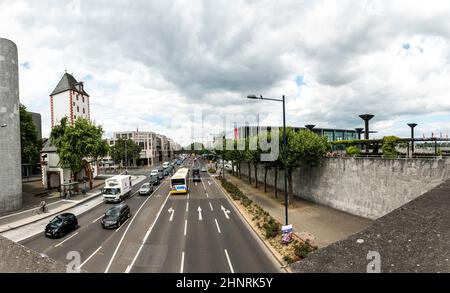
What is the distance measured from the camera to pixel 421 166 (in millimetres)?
18547

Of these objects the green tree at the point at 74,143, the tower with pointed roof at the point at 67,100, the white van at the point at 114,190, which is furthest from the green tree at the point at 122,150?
the white van at the point at 114,190

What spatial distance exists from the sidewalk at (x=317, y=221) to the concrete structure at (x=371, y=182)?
134 cm

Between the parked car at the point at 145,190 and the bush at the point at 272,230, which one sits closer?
the bush at the point at 272,230

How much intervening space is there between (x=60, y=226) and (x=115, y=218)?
3.93 m

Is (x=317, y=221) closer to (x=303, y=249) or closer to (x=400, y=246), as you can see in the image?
(x=303, y=249)

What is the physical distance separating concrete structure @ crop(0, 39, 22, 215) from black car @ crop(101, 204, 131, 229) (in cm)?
1506

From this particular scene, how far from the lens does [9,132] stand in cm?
2783

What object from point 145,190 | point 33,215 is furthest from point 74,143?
point 33,215

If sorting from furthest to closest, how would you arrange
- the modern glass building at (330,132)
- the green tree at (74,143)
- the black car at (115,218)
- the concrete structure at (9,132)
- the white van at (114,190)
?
the modern glass building at (330,132), the green tree at (74,143), the white van at (114,190), the concrete structure at (9,132), the black car at (115,218)

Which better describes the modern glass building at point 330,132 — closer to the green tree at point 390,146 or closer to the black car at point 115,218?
the green tree at point 390,146

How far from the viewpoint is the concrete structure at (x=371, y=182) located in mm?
18377
